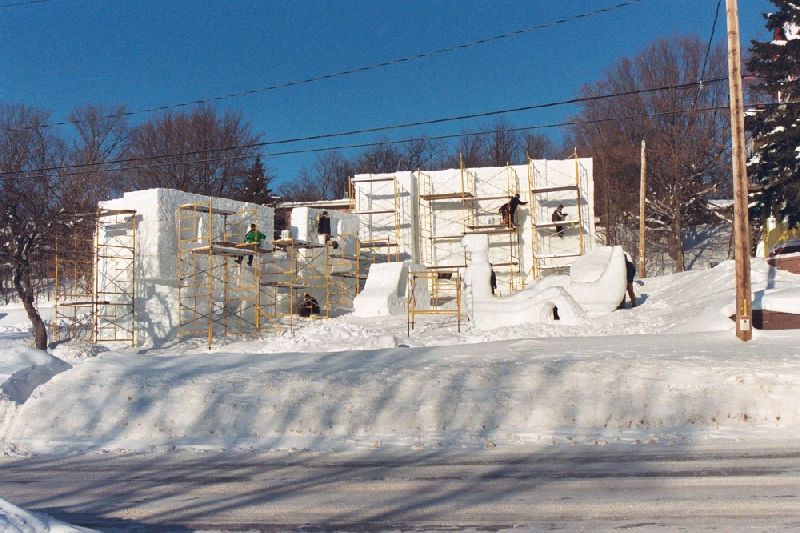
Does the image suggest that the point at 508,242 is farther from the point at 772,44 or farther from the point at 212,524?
the point at 212,524

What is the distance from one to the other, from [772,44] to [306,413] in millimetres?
26031

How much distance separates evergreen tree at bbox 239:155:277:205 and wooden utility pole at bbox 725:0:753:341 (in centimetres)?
4328

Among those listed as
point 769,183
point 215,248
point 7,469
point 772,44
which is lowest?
point 7,469

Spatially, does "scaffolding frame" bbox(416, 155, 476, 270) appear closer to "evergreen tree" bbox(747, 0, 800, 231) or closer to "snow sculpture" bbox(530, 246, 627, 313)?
"snow sculpture" bbox(530, 246, 627, 313)

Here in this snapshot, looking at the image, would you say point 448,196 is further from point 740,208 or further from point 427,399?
point 427,399

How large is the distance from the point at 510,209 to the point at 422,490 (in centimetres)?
2909

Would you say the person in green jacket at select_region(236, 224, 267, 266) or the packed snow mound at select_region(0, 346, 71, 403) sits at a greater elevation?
the person in green jacket at select_region(236, 224, 267, 266)

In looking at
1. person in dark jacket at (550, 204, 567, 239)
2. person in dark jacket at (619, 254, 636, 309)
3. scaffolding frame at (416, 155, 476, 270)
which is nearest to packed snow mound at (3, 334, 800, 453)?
person in dark jacket at (619, 254, 636, 309)

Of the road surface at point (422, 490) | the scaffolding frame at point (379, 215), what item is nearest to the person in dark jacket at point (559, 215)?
the scaffolding frame at point (379, 215)

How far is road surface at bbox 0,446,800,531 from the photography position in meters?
6.91

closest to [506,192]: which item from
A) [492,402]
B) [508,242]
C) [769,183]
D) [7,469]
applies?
[508,242]

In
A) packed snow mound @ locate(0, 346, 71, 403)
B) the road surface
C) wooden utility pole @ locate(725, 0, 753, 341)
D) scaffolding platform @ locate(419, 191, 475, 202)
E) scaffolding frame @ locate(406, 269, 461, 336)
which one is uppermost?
scaffolding platform @ locate(419, 191, 475, 202)

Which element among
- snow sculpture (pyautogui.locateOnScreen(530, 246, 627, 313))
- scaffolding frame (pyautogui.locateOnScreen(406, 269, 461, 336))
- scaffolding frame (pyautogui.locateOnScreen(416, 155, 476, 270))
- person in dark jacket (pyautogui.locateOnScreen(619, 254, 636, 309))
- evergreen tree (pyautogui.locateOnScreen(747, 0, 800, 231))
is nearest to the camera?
snow sculpture (pyautogui.locateOnScreen(530, 246, 627, 313))

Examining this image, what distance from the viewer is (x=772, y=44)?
3039 cm
